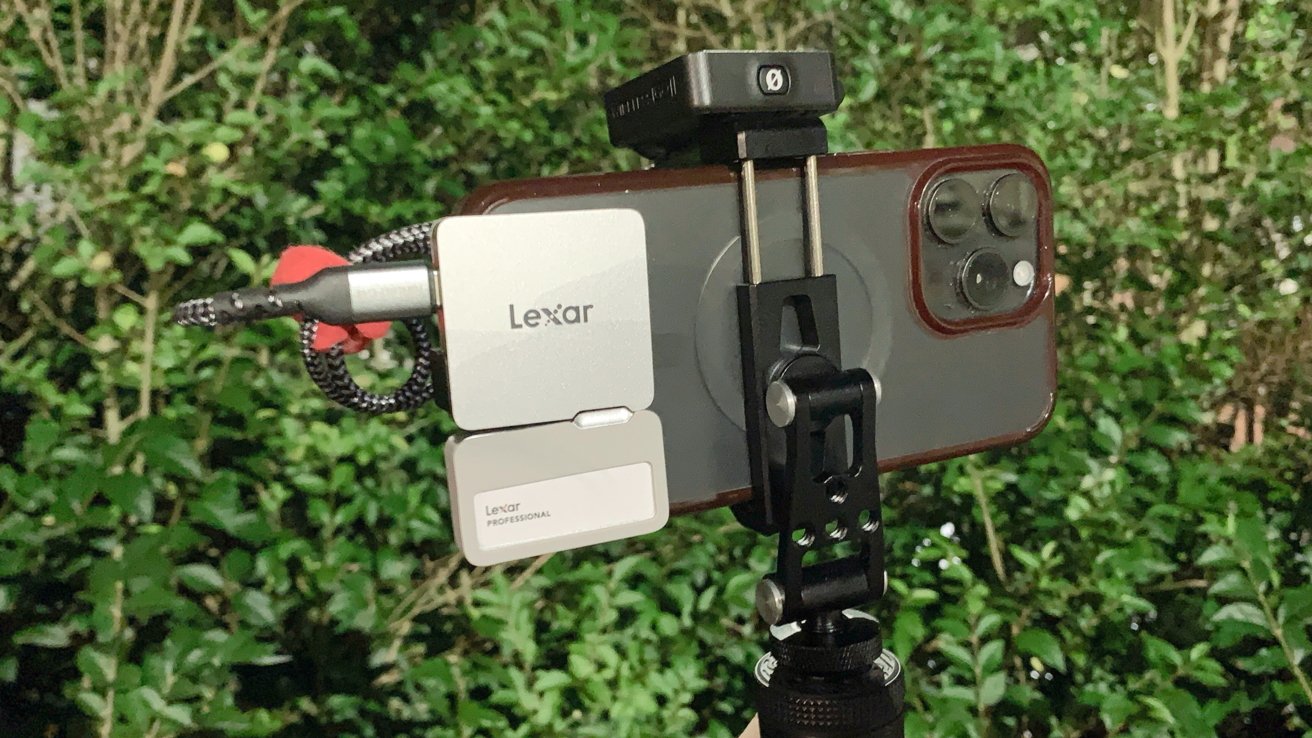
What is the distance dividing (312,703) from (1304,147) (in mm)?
1511

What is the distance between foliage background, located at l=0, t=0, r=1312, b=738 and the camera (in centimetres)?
89

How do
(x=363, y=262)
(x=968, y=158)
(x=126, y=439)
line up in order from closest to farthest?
(x=363, y=262), (x=968, y=158), (x=126, y=439)

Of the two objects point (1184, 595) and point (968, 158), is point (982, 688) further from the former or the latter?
point (968, 158)

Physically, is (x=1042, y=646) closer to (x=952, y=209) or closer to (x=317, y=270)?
(x=952, y=209)

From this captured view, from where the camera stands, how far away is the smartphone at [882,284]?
0.54 meters

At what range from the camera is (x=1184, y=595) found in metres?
1.15

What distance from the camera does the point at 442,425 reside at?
3.58ft

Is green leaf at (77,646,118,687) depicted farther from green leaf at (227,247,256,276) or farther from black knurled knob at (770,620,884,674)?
black knurled knob at (770,620,884,674)

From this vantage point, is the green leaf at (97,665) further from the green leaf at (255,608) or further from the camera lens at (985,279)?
the camera lens at (985,279)

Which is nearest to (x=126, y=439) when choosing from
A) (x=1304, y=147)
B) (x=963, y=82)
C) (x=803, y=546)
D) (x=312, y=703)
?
(x=312, y=703)

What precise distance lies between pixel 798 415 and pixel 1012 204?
0.27 m

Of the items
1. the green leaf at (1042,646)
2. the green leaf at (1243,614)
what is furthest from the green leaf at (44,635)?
the green leaf at (1243,614)

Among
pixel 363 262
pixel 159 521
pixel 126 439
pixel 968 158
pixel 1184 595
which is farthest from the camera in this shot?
pixel 1184 595

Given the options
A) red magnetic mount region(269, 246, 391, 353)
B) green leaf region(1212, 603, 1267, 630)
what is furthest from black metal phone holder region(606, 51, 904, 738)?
green leaf region(1212, 603, 1267, 630)
